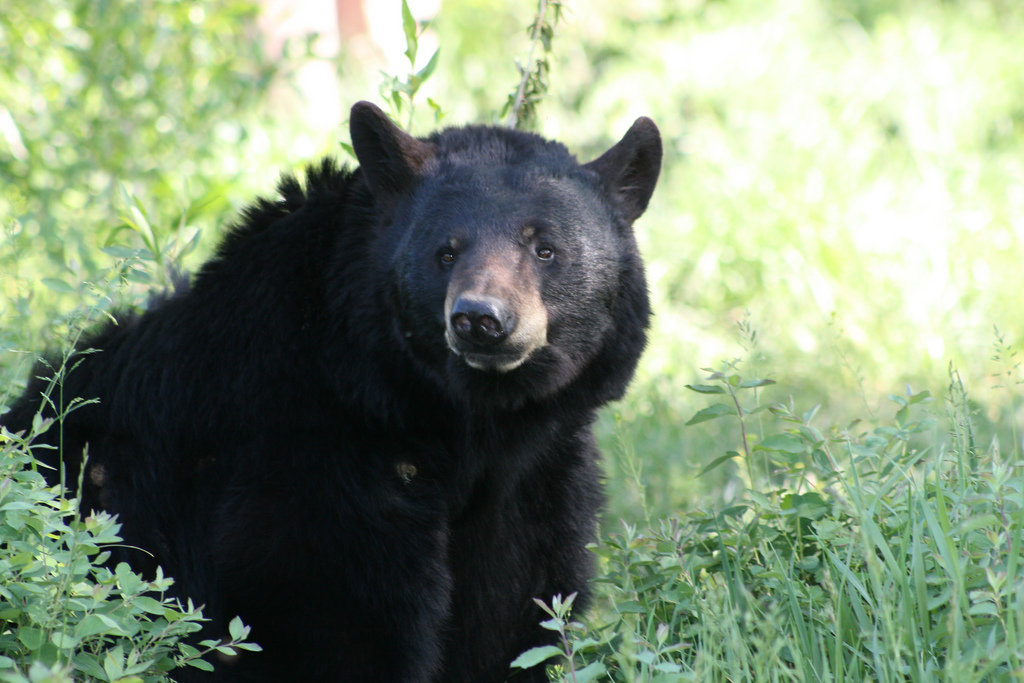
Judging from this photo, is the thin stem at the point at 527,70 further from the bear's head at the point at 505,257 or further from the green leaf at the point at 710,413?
the green leaf at the point at 710,413

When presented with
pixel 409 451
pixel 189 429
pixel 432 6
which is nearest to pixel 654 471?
pixel 409 451

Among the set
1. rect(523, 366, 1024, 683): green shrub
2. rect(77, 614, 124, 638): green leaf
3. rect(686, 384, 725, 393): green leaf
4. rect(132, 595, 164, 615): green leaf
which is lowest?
rect(77, 614, 124, 638): green leaf

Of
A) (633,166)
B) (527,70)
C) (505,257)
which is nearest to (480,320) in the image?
(505,257)

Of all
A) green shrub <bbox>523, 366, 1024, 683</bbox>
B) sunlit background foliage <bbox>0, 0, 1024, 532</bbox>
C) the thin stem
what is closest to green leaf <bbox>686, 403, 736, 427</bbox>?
green shrub <bbox>523, 366, 1024, 683</bbox>

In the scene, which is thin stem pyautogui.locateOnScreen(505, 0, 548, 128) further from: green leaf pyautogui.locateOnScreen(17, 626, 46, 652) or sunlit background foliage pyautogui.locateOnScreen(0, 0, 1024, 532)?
green leaf pyautogui.locateOnScreen(17, 626, 46, 652)

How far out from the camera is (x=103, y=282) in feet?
10.2

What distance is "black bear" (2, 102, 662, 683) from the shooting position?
9.34 ft

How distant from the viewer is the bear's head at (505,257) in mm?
2830

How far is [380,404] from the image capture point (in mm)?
2906

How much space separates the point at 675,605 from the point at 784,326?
353 cm

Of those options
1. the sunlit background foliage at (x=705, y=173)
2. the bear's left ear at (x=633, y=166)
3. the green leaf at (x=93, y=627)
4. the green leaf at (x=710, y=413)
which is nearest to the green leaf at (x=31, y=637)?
the green leaf at (x=93, y=627)

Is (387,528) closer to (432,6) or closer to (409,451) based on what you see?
(409,451)

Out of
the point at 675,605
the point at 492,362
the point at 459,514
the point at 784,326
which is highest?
the point at 784,326

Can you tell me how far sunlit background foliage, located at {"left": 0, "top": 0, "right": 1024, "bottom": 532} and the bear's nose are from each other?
1.64 m
